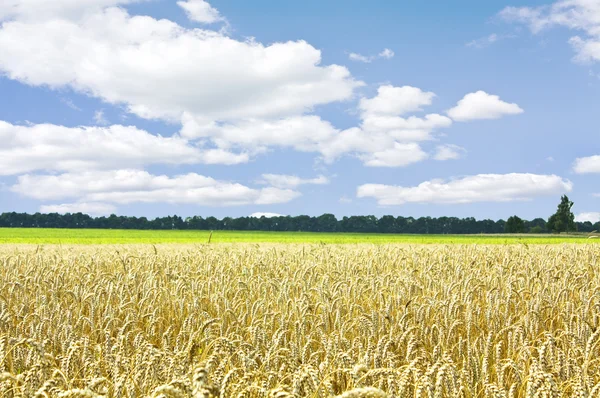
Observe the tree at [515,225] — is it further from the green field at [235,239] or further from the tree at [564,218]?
the green field at [235,239]

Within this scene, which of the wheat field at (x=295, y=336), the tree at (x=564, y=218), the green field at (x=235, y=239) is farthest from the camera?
the tree at (x=564, y=218)

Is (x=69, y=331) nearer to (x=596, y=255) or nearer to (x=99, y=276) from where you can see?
(x=99, y=276)

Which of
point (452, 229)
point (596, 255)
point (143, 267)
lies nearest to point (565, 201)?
point (452, 229)

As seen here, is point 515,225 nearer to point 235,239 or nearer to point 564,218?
point 564,218

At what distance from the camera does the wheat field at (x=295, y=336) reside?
3.14 metres

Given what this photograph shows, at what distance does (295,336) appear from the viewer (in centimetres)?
485

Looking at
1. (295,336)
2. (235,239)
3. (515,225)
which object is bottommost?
(235,239)

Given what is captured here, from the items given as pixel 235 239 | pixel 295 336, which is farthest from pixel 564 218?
pixel 295 336

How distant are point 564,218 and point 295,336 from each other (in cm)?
11605

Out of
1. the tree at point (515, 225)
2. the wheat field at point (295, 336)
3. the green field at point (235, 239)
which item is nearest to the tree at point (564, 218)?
the tree at point (515, 225)

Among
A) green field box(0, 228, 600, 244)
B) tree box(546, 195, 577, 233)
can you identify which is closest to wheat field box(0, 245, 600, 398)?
green field box(0, 228, 600, 244)

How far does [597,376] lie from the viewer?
4.55 m

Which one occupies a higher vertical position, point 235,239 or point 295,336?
point 295,336

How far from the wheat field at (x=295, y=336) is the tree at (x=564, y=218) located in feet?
346
